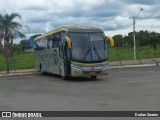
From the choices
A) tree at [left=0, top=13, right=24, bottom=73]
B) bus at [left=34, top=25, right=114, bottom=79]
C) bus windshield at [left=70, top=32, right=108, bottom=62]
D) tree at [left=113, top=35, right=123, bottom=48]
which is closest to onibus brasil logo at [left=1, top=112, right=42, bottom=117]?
bus at [left=34, top=25, right=114, bottom=79]

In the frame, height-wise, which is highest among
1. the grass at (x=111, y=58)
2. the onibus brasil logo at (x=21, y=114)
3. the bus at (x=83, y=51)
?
the bus at (x=83, y=51)

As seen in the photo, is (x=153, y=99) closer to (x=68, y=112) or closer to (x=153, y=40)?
(x=68, y=112)

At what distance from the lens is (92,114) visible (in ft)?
36.2

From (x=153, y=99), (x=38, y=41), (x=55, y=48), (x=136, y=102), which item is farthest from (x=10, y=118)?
(x=38, y=41)

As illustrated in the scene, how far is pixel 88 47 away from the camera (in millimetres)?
24562

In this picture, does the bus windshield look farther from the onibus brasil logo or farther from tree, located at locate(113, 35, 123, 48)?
tree, located at locate(113, 35, 123, 48)

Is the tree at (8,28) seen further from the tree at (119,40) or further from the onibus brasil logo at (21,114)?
the tree at (119,40)

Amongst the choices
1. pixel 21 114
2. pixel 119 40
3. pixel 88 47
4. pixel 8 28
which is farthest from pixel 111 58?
pixel 119 40

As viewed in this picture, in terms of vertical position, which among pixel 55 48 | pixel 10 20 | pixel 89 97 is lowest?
pixel 89 97

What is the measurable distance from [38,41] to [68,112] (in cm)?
2382

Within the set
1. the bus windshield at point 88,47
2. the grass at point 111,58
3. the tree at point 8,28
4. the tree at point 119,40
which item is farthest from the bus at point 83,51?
the tree at point 119,40

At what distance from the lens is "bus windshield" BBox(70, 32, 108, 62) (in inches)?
965

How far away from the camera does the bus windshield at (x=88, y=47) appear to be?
2450 cm

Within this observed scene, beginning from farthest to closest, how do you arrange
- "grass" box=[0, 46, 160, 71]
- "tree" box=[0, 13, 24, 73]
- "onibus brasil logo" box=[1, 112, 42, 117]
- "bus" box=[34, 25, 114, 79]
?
"grass" box=[0, 46, 160, 71]
"tree" box=[0, 13, 24, 73]
"bus" box=[34, 25, 114, 79]
"onibus brasil logo" box=[1, 112, 42, 117]
